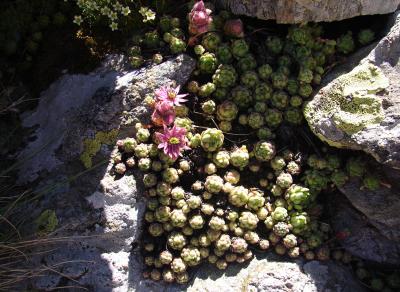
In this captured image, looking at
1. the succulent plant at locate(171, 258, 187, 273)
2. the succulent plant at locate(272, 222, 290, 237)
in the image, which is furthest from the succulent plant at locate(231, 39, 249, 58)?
the succulent plant at locate(171, 258, 187, 273)

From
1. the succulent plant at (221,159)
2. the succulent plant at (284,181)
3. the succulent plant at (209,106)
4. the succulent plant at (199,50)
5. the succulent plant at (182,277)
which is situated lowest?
the succulent plant at (182,277)

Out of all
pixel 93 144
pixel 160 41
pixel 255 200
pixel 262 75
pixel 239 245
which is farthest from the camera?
pixel 160 41

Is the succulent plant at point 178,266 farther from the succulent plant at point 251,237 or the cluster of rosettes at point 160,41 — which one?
the cluster of rosettes at point 160,41

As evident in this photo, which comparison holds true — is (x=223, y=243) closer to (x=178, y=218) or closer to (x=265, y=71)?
(x=178, y=218)

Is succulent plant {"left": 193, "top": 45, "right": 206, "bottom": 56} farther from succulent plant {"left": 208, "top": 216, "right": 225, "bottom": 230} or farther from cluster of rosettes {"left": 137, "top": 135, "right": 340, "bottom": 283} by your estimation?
succulent plant {"left": 208, "top": 216, "right": 225, "bottom": 230}

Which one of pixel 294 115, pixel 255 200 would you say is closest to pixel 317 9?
pixel 294 115

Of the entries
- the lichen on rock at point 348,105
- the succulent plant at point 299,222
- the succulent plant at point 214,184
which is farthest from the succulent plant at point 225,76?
the succulent plant at point 299,222
